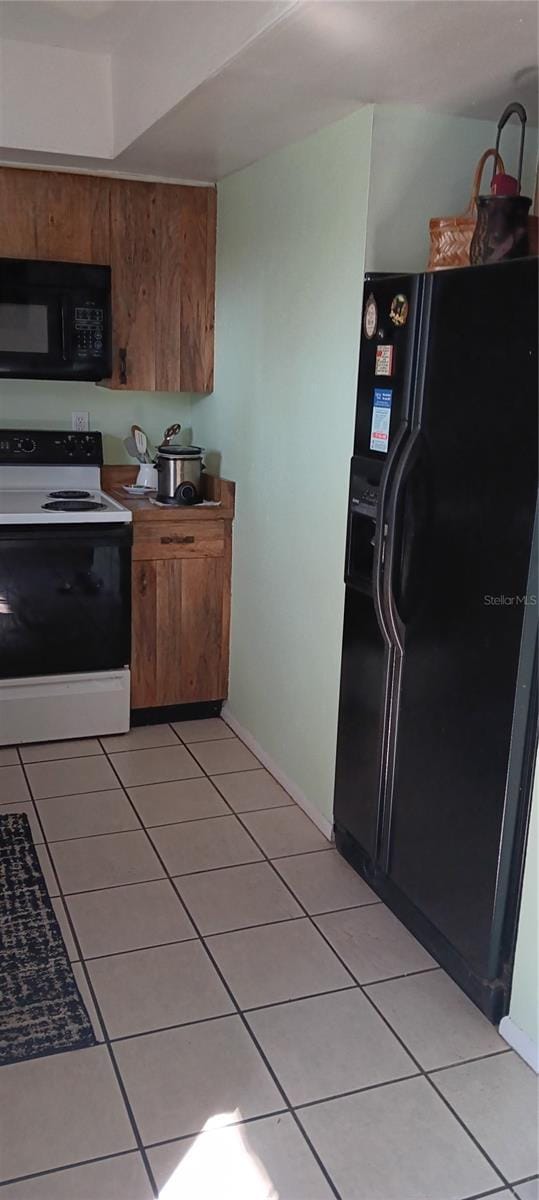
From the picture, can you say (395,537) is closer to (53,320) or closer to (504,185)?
(504,185)

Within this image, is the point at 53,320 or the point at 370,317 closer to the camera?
the point at 370,317

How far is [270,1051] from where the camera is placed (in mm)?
2119

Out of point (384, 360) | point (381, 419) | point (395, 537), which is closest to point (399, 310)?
point (384, 360)

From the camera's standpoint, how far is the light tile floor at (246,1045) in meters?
1.82

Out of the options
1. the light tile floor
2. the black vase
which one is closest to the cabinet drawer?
the light tile floor

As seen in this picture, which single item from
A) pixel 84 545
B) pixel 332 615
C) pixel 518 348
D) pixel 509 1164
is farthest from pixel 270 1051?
pixel 84 545

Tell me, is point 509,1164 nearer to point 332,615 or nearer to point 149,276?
point 332,615

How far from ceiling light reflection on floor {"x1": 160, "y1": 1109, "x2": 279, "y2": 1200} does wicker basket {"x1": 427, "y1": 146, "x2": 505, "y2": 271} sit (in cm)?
200

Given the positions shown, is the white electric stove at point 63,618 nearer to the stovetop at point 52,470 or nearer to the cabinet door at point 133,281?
the stovetop at point 52,470

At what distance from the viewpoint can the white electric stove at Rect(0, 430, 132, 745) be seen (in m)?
3.49

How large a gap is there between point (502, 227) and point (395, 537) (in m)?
0.76

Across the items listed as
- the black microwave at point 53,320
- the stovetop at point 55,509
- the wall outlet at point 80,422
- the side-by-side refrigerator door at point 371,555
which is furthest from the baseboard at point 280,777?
the black microwave at point 53,320

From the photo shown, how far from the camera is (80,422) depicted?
4.09 m

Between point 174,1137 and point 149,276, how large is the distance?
3015 mm
